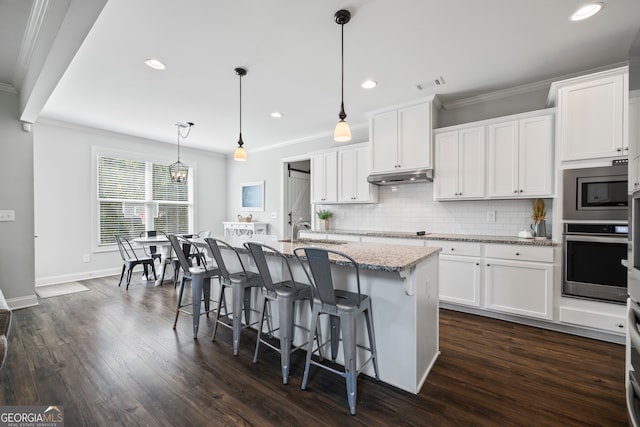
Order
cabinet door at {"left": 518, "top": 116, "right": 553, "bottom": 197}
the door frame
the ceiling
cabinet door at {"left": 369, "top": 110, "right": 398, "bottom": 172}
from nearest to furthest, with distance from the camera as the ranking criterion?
the ceiling → cabinet door at {"left": 518, "top": 116, "right": 553, "bottom": 197} → cabinet door at {"left": 369, "top": 110, "right": 398, "bottom": 172} → the door frame

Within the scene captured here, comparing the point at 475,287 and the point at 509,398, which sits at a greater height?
the point at 475,287

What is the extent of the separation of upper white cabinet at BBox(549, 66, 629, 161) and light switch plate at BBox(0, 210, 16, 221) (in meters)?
6.30

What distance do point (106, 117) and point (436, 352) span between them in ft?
18.1

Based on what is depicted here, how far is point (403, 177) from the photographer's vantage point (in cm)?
380

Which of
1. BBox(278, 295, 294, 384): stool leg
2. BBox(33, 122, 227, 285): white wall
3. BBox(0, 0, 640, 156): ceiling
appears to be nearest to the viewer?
BBox(278, 295, 294, 384): stool leg

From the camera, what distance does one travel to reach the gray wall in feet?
11.2

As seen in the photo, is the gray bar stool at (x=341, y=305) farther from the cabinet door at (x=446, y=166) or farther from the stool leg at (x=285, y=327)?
the cabinet door at (x=446, y=166)

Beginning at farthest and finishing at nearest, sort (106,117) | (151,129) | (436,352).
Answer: (151,129) < (106,117) < (436,352)

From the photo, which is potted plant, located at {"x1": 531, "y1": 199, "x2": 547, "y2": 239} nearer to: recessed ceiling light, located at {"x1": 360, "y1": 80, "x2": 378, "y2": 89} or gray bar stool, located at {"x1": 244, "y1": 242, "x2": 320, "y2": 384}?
recessed ceiling light, located at {"x1": 360, "y1": 80, "x2": 378, "y2": 89}

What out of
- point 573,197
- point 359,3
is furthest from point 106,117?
point 573,197

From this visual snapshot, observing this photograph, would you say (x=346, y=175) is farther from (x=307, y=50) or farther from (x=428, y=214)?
(x=307, y=50)

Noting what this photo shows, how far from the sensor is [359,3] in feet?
6.65

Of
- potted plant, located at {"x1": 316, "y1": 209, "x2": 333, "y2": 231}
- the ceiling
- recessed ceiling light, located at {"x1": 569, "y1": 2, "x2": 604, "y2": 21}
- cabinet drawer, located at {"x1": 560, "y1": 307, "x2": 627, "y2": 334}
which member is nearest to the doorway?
potted plant, located at {"x1": 316, "y1": 209, "x2": 333, "y2": 231}

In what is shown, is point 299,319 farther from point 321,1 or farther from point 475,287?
point 321,1
